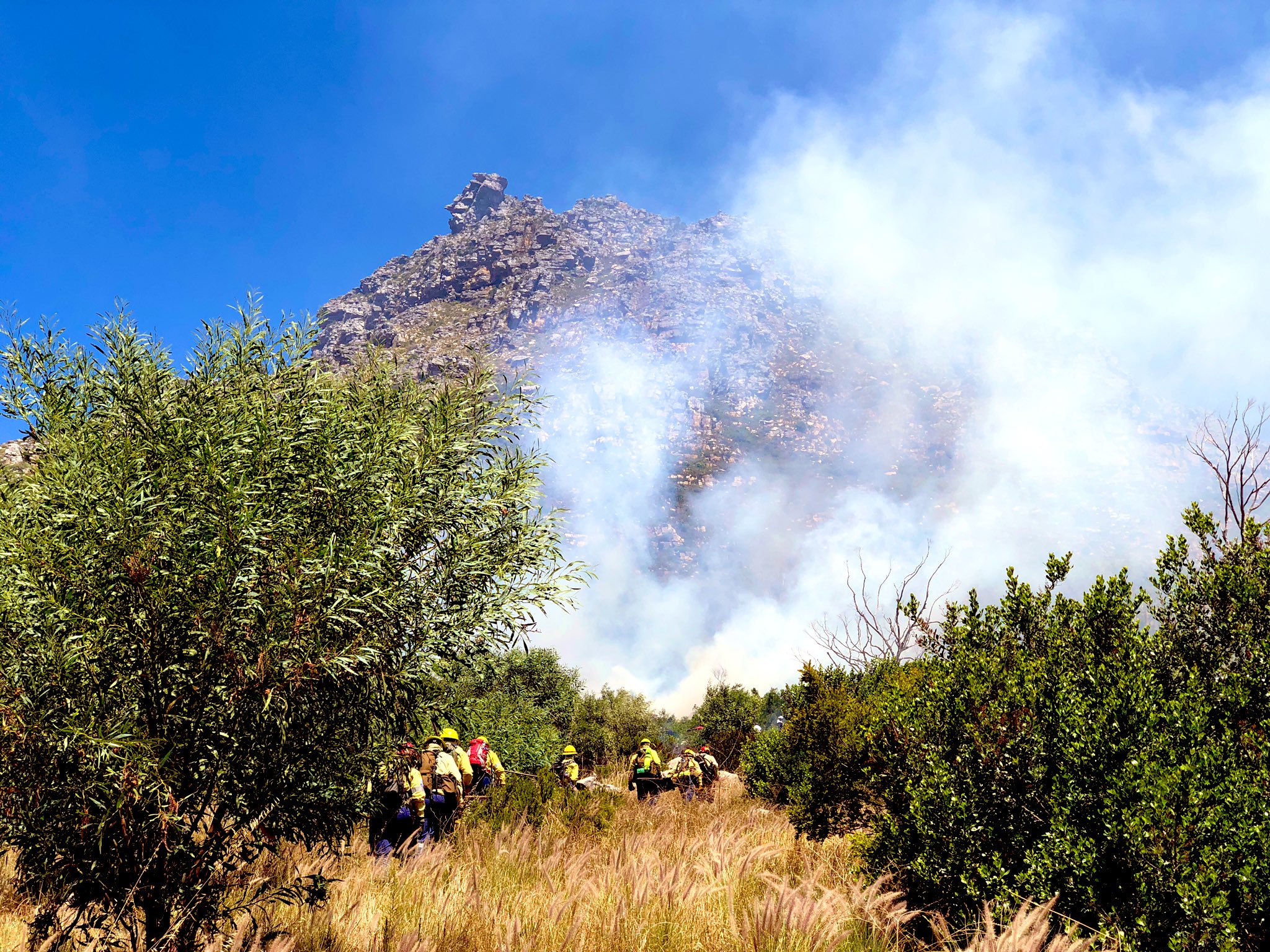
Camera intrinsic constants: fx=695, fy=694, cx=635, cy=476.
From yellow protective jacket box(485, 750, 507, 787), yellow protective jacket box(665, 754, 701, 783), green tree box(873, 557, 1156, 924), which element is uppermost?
green tree box(873, 557, 1156, 924)

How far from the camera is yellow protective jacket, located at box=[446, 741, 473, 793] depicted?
39.5 feet

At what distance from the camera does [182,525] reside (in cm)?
406

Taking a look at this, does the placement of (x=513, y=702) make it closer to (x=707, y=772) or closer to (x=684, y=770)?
(x=707, y=772)

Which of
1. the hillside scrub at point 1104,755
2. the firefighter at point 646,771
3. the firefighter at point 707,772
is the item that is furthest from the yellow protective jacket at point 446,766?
the firefighter at point 707,772

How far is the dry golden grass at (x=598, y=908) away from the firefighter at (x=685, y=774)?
35.1 ft

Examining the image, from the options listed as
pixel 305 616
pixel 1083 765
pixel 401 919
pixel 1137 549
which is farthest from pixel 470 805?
pixel 1137 549

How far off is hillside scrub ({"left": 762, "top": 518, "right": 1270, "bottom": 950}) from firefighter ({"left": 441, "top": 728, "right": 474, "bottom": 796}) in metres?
7.82

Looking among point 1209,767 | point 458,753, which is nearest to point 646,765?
point 458,753

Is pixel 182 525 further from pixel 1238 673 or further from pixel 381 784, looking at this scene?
pixel 1238 673

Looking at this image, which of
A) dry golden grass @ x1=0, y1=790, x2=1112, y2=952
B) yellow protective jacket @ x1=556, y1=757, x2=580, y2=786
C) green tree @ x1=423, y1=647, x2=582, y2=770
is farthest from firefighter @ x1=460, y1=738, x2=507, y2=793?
dry golden grass @ x1=0, y1=790, x2=1112, y2=952

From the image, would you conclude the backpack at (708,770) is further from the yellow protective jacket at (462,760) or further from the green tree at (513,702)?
the yellow protective jacket at (462,760)

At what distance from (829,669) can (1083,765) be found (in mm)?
11004

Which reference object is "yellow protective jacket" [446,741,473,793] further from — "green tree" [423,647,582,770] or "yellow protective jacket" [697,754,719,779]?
"yellow protective jacket" [697,754,719,779]

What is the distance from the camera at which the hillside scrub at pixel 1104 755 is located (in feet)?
13.3
